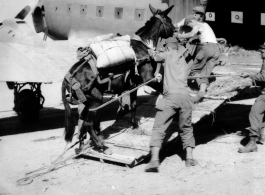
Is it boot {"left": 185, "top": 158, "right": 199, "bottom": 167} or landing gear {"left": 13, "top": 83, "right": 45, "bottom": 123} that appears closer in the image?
boot {"left": 185, "top": 158, "right": 199, "bottom": 167}

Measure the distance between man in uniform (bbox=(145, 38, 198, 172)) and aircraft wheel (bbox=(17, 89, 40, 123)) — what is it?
A: 4.56 meters

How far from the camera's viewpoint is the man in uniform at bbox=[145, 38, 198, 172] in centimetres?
614

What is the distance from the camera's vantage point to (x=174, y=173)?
20.6 ft

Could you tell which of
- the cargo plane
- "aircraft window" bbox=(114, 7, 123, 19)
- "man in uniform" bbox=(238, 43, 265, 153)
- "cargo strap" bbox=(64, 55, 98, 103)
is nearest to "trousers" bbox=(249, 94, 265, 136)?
"man in uniform" bbox=(238, 43, 265, 153)

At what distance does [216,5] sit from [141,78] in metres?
8.63

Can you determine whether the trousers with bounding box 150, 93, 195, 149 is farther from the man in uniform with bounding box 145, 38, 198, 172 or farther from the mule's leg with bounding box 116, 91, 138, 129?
the mule's leg with bounding box 116, 91, 138, 129

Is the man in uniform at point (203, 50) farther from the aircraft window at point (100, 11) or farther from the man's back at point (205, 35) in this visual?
the aircraft window at point (100, 11)

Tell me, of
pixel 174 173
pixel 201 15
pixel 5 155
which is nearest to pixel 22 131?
pixel 5 155

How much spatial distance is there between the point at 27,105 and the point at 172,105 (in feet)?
16.4

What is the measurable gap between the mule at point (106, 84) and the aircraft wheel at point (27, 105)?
8.56 ft

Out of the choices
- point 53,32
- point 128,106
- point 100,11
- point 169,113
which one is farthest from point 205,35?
point 53,32

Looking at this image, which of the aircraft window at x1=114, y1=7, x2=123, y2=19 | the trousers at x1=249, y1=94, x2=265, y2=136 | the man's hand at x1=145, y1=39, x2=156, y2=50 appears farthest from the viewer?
the aircraft window at x1=114, y1=7, x2=123, y2=19

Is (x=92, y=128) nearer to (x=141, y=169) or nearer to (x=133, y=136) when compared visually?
(x=133, y=136)

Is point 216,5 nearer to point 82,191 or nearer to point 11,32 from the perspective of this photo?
point 11,32
